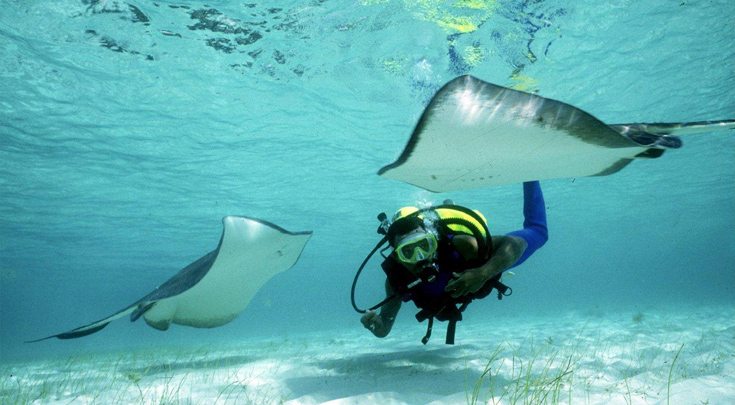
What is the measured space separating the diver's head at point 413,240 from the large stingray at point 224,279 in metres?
1.78

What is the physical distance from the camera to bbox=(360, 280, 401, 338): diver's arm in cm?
456

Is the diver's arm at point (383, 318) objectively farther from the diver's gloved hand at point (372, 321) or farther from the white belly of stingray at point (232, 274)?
the white belly of stingray at point (232, 274)

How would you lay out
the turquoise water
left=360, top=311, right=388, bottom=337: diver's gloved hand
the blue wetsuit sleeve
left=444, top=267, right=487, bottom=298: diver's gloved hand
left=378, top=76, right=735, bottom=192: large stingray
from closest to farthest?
left=378, top=76, right=735, bottom=192: large stingray
left=444, top=267, right=487, bottom=298: diver's gloved hand
left=360, top=311, right=388, bottom=337: diver's gloved hand
the blue wetsuit sleeve
the turquoise water

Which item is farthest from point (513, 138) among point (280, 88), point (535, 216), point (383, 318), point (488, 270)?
point (280, 88)

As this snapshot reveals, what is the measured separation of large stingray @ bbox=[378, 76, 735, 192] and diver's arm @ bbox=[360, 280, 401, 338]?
71.1 inches

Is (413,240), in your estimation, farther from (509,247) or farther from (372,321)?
(372,321)

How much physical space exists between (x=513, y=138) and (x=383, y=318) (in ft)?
10.1

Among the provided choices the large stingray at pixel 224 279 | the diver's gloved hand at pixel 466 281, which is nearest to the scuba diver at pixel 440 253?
the diver's gloved hand at pixel 466 281

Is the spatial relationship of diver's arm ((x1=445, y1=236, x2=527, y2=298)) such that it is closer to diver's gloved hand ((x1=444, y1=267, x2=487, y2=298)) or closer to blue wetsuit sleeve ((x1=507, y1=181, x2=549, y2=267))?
diver's gloved hand ((x1=444, y1=267, x2=487, y2=298))

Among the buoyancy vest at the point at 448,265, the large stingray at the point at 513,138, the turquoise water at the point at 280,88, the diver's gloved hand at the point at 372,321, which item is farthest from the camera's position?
the turquoise water at the point at 280,88

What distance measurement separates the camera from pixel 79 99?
1136cm

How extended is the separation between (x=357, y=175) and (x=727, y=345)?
Answer: 14931 mm

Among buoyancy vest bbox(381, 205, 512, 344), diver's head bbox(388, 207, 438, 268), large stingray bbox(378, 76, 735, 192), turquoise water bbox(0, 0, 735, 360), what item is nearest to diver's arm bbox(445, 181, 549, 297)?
buoyancy vest bbox(381, 205, 512, 344)

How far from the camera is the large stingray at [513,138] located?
8.25ft
